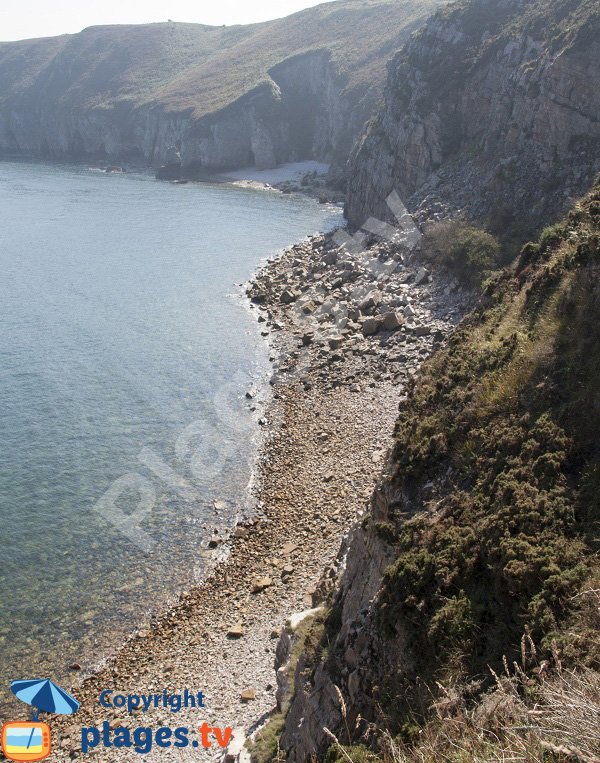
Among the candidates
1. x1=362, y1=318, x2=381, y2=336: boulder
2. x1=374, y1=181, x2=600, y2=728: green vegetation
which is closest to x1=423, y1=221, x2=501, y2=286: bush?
x1=362, y1=318, x2=381, y2=336: boulder

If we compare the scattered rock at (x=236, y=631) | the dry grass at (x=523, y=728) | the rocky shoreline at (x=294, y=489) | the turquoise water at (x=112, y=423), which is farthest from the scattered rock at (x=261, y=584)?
the dry grass at (x=523, y=728)

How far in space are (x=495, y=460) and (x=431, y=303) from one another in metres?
27.3

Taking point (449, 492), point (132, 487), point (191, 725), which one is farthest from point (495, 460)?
point (132, 487)

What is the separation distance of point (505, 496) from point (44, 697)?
13645 mm

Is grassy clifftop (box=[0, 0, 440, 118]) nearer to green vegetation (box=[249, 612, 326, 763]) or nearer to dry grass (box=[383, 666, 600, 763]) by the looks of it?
green vegetation (box=[249, 612, 326, 763])

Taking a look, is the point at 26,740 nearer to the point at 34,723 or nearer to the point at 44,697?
the point at 34,723

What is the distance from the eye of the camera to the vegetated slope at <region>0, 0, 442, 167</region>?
118m

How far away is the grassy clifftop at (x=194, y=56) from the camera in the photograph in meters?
125

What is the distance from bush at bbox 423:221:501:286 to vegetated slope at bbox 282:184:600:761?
73.1 ft

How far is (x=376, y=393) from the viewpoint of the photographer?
100 ft

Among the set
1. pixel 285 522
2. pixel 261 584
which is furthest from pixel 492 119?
pixel 261 584

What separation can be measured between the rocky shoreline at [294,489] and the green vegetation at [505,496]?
4865 mm

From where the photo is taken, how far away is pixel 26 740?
16266 millimetres

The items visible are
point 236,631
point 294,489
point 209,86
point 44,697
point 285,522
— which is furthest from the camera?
point 209,86
